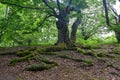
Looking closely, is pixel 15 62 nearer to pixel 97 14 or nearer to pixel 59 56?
pixel 59 56

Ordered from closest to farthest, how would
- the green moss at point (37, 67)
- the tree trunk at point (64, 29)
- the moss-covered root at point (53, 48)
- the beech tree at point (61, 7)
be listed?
the green moss at point (37, 67) < the beech tree at point (61, 7) < the moss-covered root at point (53, 48) < the tree trunk at point (64, 29)

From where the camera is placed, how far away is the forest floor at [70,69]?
13.3 m

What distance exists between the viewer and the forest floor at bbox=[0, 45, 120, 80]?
13312mm

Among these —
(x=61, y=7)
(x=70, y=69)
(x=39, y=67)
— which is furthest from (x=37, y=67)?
(x=61, y=7)

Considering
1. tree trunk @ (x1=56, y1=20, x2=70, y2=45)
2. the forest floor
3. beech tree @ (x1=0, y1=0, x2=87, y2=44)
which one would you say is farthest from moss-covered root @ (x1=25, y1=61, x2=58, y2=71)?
tree trunk @ (x1=56, y1=20, x2=70, y2=45)

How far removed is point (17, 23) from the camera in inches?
808

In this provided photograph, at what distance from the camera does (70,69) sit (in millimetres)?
14453

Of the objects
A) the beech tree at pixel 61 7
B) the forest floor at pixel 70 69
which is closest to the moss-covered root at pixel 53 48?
the beech tree at pixel 61 7

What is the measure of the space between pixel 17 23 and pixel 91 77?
927 centimetres

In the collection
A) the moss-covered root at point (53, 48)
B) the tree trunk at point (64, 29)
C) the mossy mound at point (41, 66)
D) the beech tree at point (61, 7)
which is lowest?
the mossy mound at point (41, 66)

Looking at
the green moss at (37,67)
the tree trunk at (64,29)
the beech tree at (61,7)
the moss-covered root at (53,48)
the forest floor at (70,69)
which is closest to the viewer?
the forest floor at (70,69)

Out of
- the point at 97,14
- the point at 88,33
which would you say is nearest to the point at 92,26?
the point at 88,33

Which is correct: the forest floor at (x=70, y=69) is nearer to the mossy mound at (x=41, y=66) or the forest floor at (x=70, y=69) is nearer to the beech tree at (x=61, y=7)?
the mossy mound at (x=41, y=66)

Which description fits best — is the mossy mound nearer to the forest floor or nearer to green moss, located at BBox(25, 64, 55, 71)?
green moss, located at BBox(25, 64, 55, 71)
